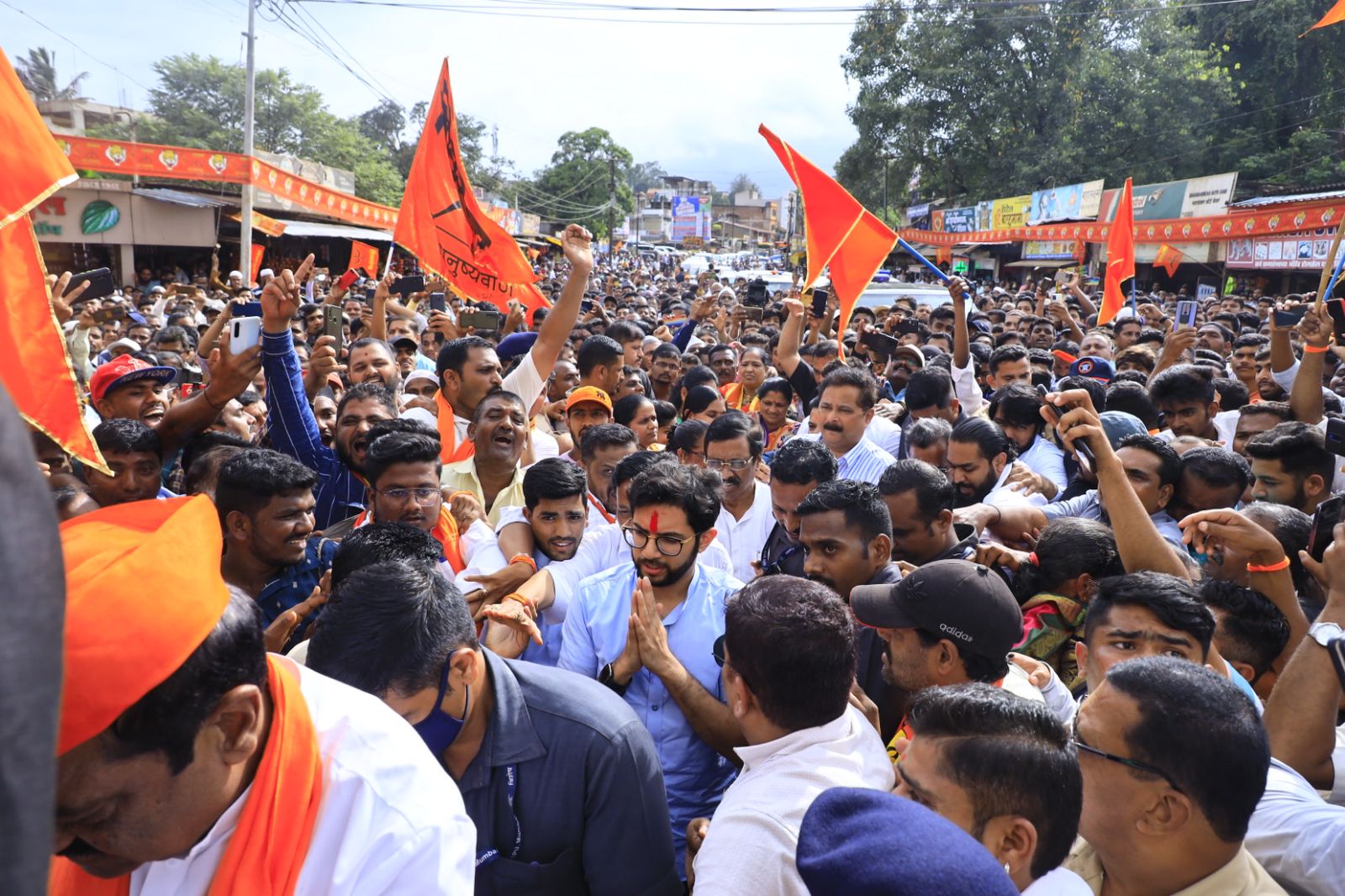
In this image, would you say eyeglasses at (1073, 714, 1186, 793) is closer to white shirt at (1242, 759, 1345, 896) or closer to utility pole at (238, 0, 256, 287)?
white shirt at (1242, 759, 1345, 896)

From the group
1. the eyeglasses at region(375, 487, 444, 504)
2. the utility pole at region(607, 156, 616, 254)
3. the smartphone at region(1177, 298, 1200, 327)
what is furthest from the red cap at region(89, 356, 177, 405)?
the utility pole at region(607, 156, 616, 254)

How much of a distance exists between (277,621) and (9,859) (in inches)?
95.0

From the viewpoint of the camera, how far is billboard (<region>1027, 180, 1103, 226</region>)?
82.7ft

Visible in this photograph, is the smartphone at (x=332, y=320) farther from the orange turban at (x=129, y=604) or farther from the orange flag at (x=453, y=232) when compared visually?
the orange turban at (x=129, y=604)

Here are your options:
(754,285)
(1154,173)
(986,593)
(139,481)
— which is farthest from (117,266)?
(1154,173)

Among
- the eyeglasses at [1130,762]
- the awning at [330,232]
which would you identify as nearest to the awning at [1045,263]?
the awning at [330,232]

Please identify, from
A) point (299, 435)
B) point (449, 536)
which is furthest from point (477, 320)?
point (449, 536)

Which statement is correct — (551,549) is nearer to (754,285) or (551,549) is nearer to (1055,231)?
(754,285)

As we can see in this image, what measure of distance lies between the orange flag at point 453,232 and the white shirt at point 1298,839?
5585 mm

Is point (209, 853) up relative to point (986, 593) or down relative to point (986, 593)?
down

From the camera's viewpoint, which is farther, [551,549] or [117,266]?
[117,266]

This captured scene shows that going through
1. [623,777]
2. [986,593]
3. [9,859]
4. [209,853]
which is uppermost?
[9,859]

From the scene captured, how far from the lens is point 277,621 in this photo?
8.66ft

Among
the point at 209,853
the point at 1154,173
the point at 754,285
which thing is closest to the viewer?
the point at 209,853
